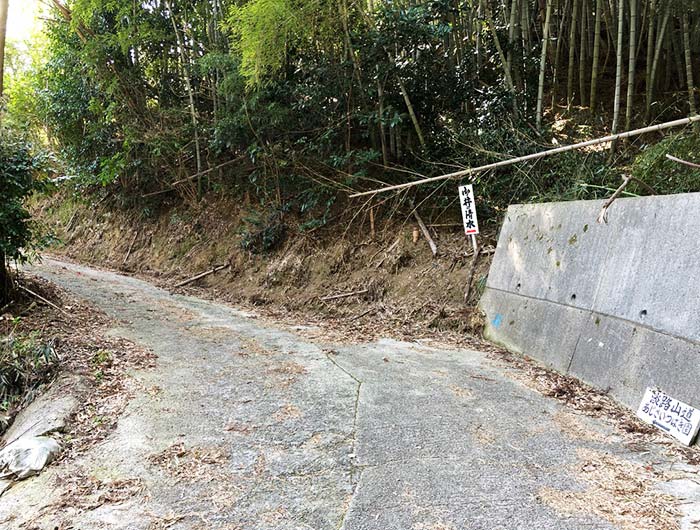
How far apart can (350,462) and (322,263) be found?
17.3ft

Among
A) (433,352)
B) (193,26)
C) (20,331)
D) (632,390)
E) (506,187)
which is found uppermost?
(193,26)

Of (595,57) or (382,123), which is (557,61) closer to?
(595,57)

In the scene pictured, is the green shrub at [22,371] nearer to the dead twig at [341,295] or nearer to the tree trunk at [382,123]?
the dead twig at [341,295]

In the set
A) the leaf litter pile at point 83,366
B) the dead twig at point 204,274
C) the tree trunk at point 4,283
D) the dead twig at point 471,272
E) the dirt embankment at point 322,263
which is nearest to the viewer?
the leaf litter pile at point 83,366

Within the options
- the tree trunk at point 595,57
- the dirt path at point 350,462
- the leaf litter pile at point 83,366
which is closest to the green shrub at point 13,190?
the leaf litter pile at point 83,366

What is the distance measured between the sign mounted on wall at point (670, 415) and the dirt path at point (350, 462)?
21cm

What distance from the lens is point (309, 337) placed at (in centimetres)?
562

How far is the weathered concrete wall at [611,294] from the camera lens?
319cm

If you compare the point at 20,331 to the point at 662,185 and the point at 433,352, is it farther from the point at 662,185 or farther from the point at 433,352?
the point at 662,185

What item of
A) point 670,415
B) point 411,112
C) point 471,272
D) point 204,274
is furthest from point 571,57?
point 204,274

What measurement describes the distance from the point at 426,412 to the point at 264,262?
5561mm

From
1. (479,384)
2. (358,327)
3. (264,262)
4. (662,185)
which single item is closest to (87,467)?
(479,384)

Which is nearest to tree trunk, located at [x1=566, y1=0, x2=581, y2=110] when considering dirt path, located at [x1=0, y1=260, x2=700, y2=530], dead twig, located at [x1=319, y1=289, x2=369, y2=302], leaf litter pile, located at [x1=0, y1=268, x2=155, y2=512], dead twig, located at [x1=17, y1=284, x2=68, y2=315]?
dead twig, located at [x1=319, y1=289, x2=369, y2=302]

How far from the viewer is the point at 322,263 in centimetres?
780
